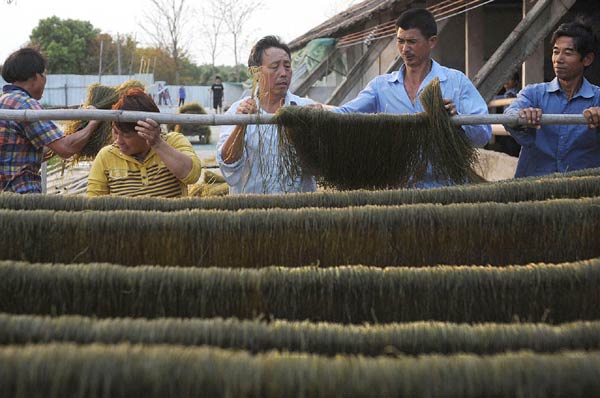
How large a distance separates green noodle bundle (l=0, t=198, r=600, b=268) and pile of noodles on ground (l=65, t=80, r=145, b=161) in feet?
5.38

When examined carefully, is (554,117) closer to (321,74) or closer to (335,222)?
(335,222)

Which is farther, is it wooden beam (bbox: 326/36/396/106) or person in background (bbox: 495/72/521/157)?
wooden beam (bbox: 326/36/396/106)

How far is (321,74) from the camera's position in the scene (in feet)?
43.4

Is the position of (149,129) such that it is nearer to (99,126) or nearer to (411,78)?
(99,126)

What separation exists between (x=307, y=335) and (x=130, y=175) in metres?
1.98

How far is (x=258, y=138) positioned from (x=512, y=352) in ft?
5.87

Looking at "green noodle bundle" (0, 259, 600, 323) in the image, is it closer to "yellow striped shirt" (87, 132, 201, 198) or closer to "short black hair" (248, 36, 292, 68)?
"yellow striped shirt" (87, 132, 201, 198)

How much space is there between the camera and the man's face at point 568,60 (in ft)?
10.7

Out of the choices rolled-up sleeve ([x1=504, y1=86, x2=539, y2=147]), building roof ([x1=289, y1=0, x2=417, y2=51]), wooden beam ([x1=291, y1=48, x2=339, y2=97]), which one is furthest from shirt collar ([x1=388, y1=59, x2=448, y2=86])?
wooden beam ([x1=291, y1=48, x2=339, y2=97])

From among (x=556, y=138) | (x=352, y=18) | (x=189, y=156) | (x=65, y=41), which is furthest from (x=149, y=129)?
(x=65, y=41)

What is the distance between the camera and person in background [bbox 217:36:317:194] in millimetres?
2555

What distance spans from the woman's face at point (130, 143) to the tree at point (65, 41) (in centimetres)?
5319

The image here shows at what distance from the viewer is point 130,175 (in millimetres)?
2859

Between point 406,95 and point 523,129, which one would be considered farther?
point 406,95
